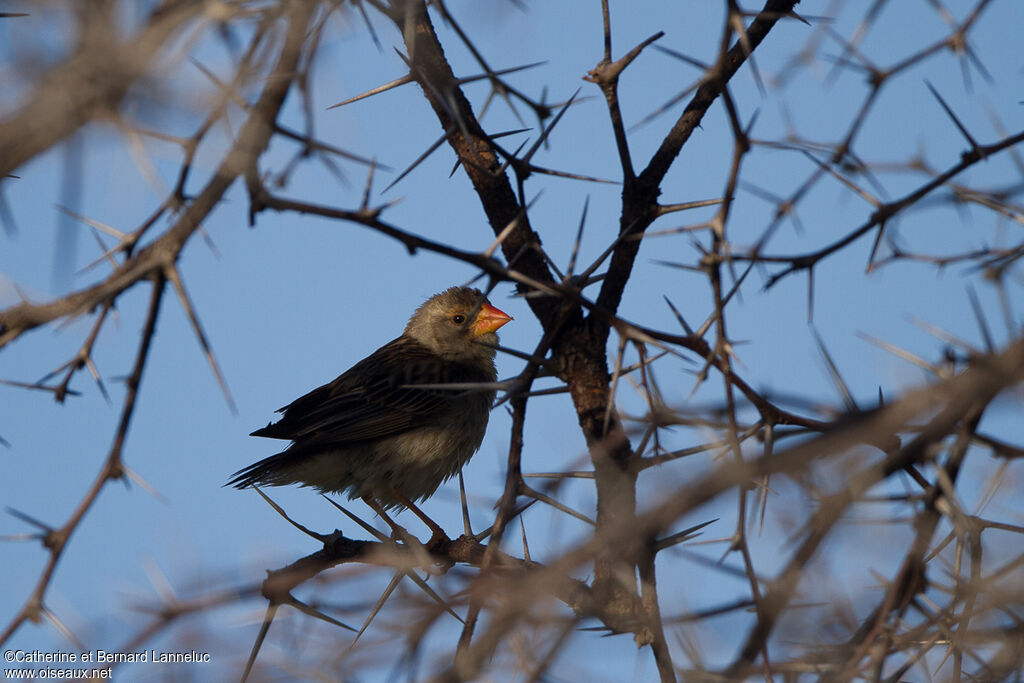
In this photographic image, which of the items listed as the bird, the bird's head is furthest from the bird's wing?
the bird's head

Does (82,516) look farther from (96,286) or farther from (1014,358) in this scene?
(1014,358)

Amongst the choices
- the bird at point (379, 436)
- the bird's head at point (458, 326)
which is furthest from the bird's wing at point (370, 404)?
the bird's head at point (458, 326)

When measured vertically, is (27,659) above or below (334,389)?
below

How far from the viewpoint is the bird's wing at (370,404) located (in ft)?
21.5

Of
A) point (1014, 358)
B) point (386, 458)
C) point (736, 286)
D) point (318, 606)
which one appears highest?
point (386, 458)

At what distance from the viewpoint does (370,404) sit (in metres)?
6.88

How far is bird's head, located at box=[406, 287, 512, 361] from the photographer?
8047mm

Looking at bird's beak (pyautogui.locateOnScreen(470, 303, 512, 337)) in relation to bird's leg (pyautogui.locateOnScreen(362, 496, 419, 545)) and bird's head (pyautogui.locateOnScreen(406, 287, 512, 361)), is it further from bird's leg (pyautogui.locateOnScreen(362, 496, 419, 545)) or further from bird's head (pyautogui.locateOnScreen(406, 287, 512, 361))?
bird's leg (pyautogui.locateOnScreen(362, 496, 419, 545))

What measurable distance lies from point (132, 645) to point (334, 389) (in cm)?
467

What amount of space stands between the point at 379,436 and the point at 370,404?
0.30m

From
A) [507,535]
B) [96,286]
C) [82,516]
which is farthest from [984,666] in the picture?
[96,286]

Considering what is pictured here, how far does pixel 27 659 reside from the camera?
3.00 m

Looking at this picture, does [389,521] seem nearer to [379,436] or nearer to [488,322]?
[379,436]

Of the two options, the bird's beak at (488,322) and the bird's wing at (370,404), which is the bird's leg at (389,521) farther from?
the bird's beak at (488,322)
